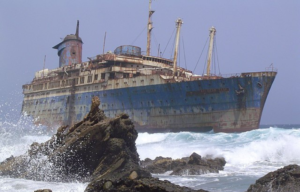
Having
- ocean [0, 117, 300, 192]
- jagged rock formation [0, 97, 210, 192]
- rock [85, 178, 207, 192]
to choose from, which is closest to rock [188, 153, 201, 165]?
ocean [0, 117, 300, 192]

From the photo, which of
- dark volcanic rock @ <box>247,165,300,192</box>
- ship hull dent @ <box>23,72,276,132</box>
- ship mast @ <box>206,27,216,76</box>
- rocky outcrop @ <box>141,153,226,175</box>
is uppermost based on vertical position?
ship mast @ <box>206,27,216,76</box>

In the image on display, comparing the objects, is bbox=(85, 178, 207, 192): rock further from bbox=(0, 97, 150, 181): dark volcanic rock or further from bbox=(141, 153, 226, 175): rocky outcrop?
bbox=(141, 153, 226, 175): rocky outcrop

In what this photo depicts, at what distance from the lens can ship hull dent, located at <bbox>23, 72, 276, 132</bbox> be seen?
96.3 ft

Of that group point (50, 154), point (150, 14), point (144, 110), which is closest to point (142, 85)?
point (144, 110)

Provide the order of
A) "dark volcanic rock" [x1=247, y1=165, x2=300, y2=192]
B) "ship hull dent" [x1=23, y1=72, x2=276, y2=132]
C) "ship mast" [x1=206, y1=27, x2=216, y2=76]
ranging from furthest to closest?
"ship mast" [x1=206, y1=27, x2=216, y2=76] < "ship hull dent" [x1=23, y1=72, x2=276, y2=132] < "dark volcanic rock" [x1=247, y1=165, x2=300, y2=192]

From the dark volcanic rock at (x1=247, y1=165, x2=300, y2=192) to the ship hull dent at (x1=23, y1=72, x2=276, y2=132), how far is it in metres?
22.6

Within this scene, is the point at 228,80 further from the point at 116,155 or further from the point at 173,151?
the point at 116,155

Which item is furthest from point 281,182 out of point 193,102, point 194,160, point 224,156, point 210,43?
point 210,43

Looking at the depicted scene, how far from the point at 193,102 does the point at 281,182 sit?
23801mm

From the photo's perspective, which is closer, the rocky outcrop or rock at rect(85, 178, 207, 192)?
rock at rect(85, 178, 207, 192)

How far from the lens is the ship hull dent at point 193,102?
29.3 metres

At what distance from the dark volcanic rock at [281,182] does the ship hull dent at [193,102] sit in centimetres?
2259

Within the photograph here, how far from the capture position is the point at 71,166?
9430mm

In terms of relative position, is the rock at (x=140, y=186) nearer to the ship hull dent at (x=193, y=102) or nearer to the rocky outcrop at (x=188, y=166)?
the rocky outcrop at (x=188, y=166)
